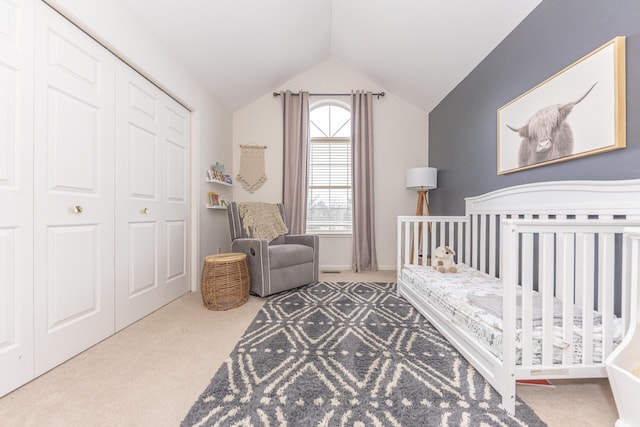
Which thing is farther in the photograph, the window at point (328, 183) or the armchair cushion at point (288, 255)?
the window at point (328, 183)

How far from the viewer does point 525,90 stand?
1.77 meters

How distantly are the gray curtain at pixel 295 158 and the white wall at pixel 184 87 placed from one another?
79cm

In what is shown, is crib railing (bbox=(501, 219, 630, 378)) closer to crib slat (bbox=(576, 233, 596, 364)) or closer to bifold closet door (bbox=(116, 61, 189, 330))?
crib slat (bbox=(576, 233, 596, 364))

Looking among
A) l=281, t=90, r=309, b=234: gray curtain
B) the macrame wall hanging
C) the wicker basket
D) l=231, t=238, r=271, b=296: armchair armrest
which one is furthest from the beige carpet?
the macrame wall hanging

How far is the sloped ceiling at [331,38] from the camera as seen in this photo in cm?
192

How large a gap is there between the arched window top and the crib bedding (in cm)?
237

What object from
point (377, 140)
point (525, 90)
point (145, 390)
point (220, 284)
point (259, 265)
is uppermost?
point (377, 140)

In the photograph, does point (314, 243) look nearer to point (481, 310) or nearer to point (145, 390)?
point (481, 310)

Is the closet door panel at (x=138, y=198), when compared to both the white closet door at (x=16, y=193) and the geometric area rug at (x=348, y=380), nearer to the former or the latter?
the white closet door at (x=16, y=193)

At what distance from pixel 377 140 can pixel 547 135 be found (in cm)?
208

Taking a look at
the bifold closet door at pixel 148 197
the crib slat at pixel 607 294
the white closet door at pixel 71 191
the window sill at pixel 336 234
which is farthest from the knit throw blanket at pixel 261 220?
the crib slat at pixel 607 294

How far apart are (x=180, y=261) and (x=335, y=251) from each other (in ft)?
6.29

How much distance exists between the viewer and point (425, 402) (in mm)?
1016

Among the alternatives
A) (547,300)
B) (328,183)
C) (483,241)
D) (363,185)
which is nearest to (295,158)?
(328,183)
